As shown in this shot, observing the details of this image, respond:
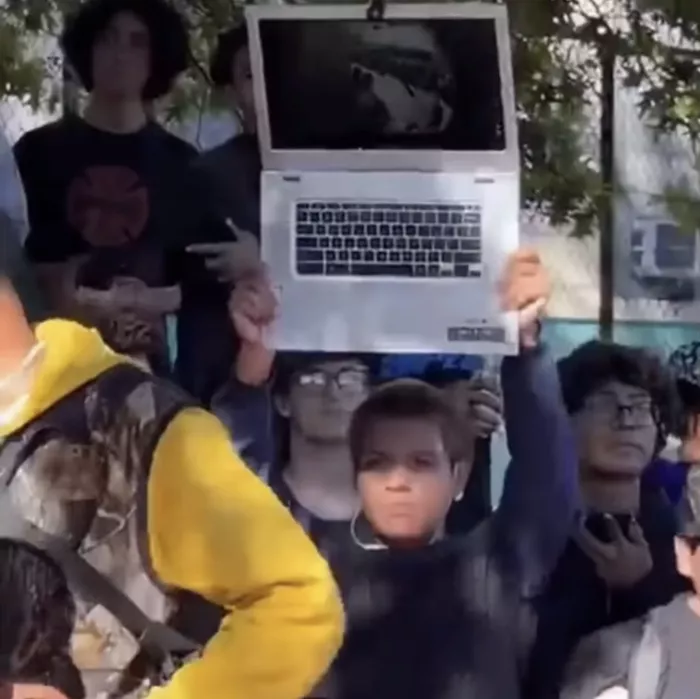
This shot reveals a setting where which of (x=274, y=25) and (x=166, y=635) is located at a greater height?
(x=274, y=25)

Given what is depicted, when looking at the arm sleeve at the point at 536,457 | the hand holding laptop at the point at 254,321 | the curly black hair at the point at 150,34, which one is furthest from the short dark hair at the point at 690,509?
the curly black hair at the point at 150,34

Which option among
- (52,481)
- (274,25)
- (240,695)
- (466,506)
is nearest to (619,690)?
(466,506)

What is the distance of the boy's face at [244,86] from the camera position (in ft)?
5.62

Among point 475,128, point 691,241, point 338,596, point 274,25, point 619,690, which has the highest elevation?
point 274,25

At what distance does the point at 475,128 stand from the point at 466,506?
39 cm

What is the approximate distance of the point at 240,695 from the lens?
1.70 meters

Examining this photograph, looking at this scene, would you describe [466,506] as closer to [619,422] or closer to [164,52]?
[619,422]

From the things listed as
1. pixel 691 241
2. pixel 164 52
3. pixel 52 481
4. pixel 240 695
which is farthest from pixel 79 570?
pixel 691 241

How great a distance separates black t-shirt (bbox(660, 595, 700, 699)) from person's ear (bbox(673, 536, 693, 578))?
0.03 metres

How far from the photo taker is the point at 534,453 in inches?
67.6

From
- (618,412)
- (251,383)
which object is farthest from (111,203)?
(618,412)

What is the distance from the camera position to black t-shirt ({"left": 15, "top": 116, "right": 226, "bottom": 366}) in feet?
5.73

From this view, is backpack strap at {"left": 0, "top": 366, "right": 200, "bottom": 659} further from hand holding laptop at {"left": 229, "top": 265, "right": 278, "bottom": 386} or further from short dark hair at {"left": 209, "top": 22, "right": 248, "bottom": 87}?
short dark hair at {"left": 209, "top": 22, "right": 248, "bottom": 87}

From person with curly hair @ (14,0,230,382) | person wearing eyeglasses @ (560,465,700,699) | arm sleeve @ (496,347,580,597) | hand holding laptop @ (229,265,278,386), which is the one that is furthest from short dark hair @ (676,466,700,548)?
person with curly hair @ (14,0,230,382)
